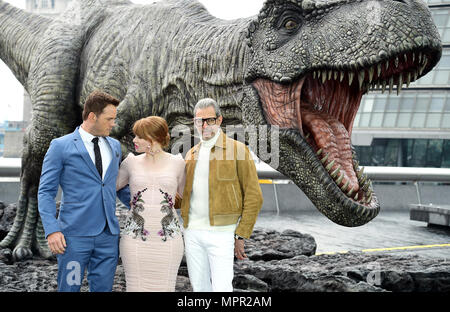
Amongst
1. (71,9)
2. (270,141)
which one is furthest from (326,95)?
(71,9)

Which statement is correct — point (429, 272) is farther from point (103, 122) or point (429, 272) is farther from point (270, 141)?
point (103, 122)

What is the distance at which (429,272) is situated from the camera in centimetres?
384

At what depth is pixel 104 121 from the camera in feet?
8.63

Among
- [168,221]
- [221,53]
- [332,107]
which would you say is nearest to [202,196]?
[168,221]

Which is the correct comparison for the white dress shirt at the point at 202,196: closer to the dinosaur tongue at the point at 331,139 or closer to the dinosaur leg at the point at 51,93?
the dinosaur tongue at the point at 331,139

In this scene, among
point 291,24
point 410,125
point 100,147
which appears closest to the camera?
point 100,147

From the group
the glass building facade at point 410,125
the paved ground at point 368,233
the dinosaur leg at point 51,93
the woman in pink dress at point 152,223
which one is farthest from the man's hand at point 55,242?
the glass building facade at point 410,125

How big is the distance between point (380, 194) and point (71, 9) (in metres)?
7.40

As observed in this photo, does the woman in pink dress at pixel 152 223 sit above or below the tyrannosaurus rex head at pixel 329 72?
below

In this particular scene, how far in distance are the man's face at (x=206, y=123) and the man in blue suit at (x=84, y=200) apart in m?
0.46

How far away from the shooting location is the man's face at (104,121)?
2619 millimetres

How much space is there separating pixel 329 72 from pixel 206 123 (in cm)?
78

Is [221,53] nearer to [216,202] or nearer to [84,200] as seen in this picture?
[216,202]

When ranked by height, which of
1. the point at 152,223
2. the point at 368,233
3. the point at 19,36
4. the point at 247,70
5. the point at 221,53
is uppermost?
the point at 19,36
